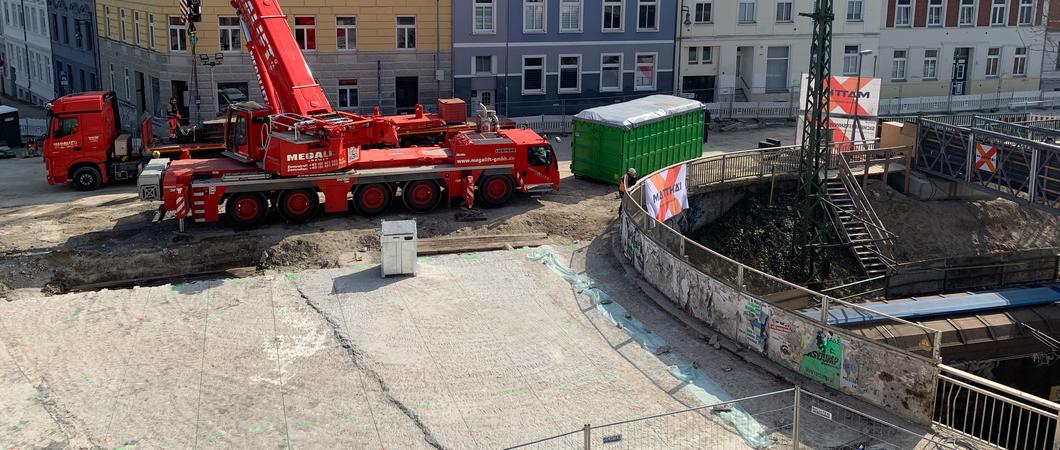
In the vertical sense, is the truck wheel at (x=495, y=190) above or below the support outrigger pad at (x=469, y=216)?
above

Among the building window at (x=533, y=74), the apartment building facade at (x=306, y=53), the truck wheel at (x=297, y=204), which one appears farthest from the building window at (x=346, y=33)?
the truck wheel at (x=297, y=204)

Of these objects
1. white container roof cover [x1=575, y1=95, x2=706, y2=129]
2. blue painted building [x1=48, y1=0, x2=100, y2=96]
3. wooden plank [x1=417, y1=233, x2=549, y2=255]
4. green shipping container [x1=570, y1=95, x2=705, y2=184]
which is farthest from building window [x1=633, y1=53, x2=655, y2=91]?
blue painted building [x1=48, y1=0, x2=100, y2=96]

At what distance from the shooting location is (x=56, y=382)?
17.0 m

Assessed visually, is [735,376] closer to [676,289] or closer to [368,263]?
[676,289]

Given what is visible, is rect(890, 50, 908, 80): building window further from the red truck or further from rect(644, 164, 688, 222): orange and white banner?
the red truck

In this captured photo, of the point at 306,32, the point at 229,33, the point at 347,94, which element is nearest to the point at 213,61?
the point at 229,33

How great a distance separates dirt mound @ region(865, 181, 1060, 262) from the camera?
108 feet

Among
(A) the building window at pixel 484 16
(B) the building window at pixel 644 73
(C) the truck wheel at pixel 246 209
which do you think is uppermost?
(A) the building window at pixel 484 16

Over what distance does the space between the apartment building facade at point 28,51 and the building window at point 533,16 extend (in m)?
25.6

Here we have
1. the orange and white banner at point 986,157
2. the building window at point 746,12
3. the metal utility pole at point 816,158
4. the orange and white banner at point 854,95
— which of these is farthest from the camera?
the building window at point 746,12

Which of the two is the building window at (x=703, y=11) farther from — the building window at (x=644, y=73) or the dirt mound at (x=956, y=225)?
the dirt mound at (x=956, y=225)

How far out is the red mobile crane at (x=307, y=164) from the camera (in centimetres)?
2553

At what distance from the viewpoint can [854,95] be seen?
3228cm

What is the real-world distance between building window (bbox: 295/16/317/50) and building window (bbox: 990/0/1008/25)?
106 feet
